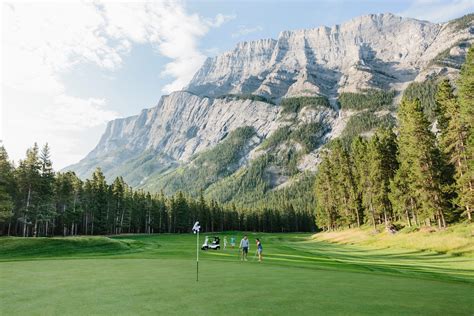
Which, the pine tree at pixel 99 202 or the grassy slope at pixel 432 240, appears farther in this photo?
the pine tree at pixel 99 202

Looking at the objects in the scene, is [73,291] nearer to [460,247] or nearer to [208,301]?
[208,301]

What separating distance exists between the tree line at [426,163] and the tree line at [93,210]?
58.5 m

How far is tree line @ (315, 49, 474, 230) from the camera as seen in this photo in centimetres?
4131

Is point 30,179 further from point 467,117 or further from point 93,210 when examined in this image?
point 467,117

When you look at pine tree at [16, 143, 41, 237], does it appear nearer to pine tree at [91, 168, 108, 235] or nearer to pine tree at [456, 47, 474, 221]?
pine tree at [91, 168, 108, 235]

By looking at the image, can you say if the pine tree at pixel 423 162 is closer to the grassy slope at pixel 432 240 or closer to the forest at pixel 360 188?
the forest at pixel 360 188

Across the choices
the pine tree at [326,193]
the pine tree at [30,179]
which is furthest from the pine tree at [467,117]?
the pine tree at [30,179]

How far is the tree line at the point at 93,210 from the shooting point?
207 ft

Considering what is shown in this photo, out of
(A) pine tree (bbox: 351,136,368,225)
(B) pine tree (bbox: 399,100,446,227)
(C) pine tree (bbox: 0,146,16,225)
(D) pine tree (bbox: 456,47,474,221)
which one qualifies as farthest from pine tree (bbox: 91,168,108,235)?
(D) pine tree (bbox: 456,47,474,221)

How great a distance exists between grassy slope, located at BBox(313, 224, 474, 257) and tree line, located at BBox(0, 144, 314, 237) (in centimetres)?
5401

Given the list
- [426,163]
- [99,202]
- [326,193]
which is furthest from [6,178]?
[326,193]

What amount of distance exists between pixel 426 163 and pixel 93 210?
258 ft

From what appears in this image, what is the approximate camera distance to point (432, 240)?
128 ft

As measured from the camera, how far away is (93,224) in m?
96.9
